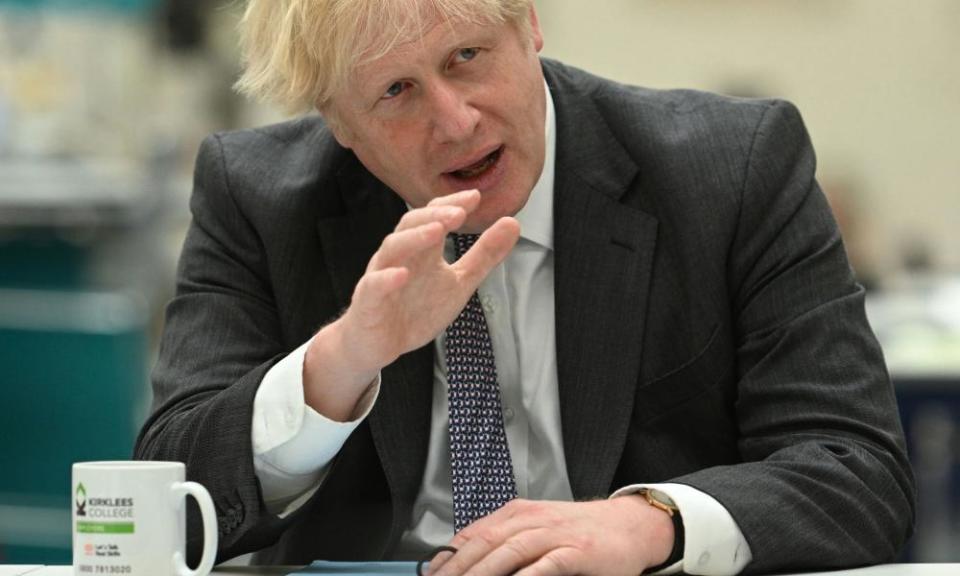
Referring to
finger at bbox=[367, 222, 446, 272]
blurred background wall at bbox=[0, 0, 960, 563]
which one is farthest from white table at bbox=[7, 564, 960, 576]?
blurred background wall at bbox=[0, 0, 960, 563]

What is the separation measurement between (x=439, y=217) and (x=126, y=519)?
38cm

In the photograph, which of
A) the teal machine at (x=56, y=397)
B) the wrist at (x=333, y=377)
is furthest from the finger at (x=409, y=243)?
the teal machine at (x=56, y=397)

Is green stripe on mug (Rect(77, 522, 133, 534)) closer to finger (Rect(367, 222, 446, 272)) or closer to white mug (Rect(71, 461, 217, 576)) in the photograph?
white mug (Rect(71, 461, 217, 576))

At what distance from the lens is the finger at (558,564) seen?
1301mm

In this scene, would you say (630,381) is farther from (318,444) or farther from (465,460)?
(318,444)

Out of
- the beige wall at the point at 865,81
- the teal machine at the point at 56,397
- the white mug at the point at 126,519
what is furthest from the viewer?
the beige wall at the point at 865,81

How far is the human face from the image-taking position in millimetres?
1646

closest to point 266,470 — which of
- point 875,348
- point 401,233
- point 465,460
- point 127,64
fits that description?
point 465,460

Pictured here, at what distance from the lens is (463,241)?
1.82 metres

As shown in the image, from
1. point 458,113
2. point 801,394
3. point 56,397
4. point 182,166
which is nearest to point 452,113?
point 458,113

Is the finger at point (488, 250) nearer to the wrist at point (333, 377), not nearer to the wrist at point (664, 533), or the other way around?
the wrist at point (333, 377)

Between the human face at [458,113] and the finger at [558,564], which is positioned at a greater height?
the human face at [458,113]

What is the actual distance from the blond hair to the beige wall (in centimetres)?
529

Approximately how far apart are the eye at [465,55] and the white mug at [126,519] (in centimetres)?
→ 62
